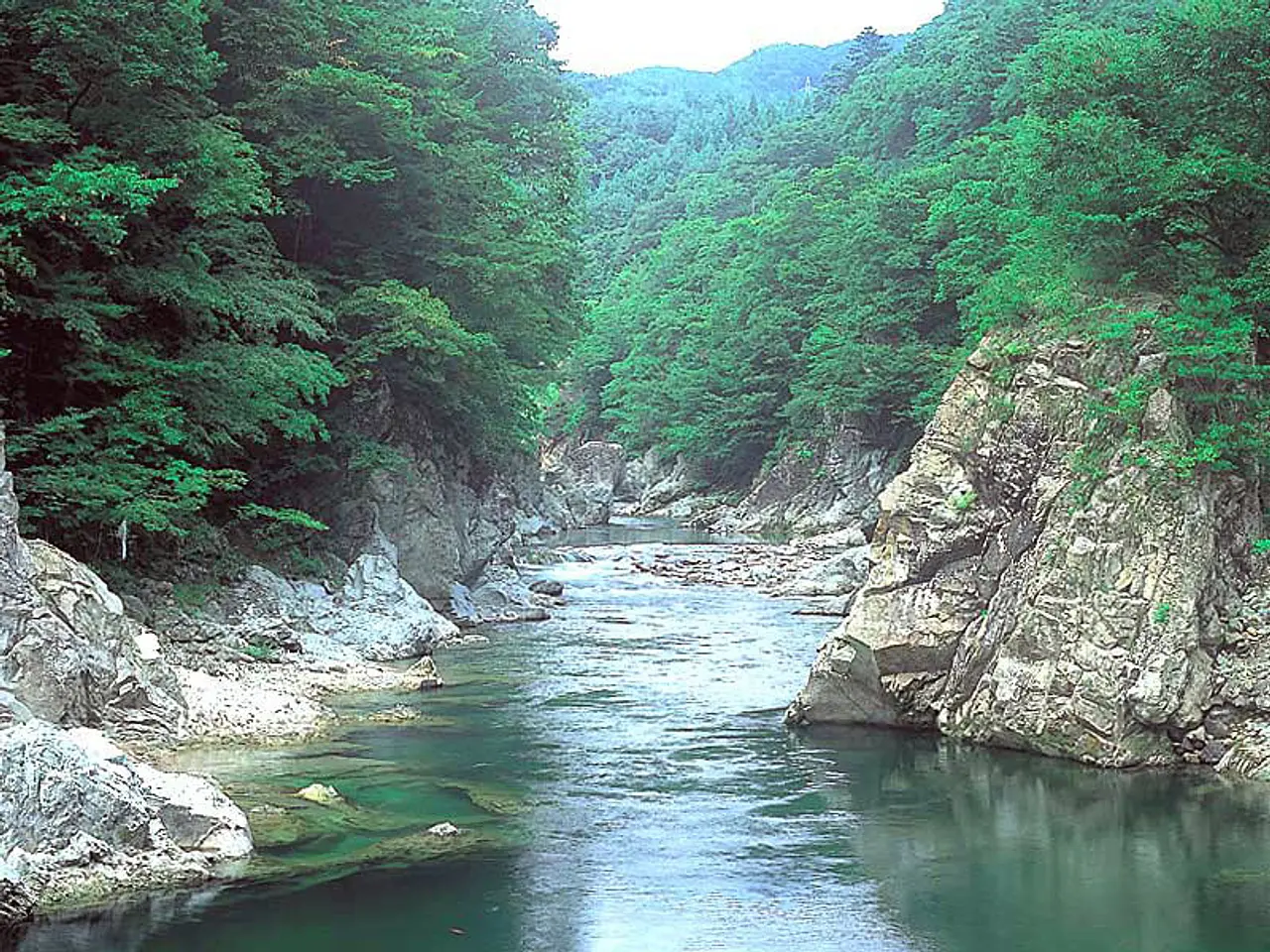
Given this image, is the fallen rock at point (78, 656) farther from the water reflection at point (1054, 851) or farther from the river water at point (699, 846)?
the water reflection at point (1054, 851)

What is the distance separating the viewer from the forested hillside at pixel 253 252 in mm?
18703

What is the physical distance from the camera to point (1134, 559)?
16125 mm

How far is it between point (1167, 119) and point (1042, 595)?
265 inches

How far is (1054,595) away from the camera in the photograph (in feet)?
53.9

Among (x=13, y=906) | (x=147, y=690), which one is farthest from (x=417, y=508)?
(x=13, y=906)

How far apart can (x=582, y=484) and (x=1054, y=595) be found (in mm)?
53549

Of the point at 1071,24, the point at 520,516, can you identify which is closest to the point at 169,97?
the point at 520,516

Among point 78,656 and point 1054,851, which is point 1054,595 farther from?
point 78,656

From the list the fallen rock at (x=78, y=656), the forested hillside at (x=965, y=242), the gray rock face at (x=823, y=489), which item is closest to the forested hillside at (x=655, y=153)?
the forested hillside at (x=965, y=242)

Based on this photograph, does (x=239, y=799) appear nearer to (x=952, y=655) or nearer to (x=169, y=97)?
(x=952, y=655)

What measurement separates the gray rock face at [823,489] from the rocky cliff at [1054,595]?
3100 cm

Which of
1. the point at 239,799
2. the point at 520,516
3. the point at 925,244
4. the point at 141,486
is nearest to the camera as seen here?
the point at 239,799

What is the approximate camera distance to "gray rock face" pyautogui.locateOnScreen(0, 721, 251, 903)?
10672mm

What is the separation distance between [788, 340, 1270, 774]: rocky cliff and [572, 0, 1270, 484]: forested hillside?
0.55 metres
